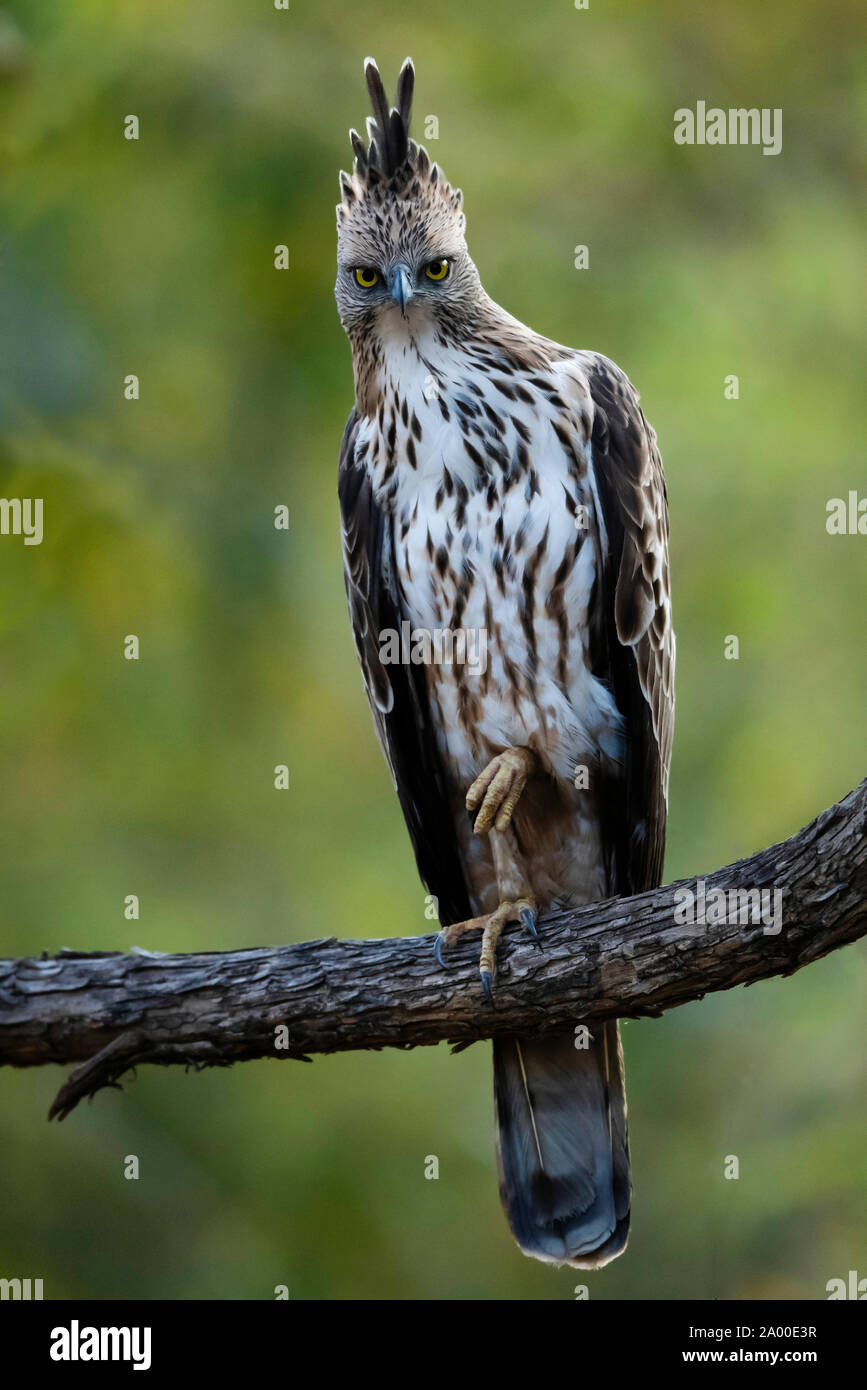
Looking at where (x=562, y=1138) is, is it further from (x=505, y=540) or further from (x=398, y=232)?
(x=398, y=232)

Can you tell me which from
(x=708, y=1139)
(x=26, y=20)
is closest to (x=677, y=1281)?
(x=708, y=1139)

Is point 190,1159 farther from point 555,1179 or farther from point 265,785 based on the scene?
point 555,1179

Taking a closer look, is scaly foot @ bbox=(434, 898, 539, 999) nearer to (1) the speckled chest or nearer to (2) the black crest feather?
(1) the speckled chest

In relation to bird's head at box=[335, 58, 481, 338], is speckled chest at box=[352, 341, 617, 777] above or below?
below

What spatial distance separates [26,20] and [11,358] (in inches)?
66.9

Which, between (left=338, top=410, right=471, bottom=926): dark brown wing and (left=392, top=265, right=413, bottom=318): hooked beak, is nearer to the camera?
(left=392, top=265, right=413, bottom=318): hooked beak

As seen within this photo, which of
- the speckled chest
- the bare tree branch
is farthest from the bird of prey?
the bare tree branch

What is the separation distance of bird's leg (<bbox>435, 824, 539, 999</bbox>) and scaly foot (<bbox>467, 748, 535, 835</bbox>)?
11 cm

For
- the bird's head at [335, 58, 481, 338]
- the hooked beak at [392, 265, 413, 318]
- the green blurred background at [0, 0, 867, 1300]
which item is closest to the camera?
the hooked beak at [392, 265, 413, 318]

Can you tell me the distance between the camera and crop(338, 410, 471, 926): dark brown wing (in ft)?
14.1

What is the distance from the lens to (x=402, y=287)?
402cm

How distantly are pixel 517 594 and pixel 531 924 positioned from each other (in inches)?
36.2

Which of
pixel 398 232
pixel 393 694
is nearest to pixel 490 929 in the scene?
pixel 393 694

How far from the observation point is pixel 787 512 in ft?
Result: 23.3
